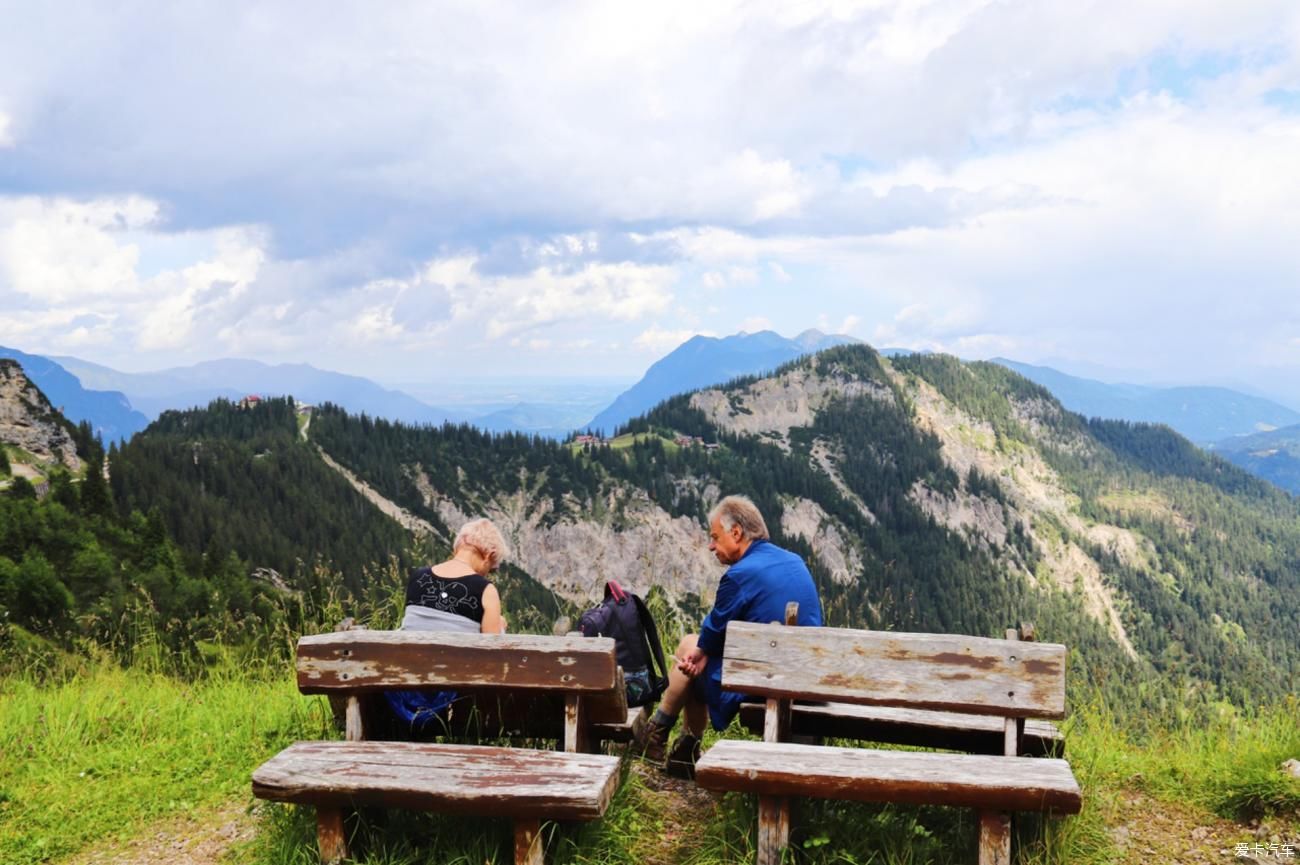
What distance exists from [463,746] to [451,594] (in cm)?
143

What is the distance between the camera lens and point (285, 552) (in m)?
116

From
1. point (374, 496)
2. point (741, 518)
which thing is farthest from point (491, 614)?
point (374, 496)

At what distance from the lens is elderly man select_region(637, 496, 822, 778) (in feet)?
20.9

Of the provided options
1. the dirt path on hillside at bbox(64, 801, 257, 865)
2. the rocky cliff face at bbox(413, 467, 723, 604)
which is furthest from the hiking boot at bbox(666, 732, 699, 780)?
the rocky cliff face at bbox(413, 467, 723, 604)

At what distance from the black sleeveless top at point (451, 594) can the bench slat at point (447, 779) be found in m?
1.27

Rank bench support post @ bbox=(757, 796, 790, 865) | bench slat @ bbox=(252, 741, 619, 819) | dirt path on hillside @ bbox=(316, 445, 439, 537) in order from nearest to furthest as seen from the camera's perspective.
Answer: bench slat @ bbox=(252, 741, 619, 819) → bench support post @ bbox=(757, 796, 790, 865) → dirt path on hillside @ bbox=(316, 445, 439, 537)

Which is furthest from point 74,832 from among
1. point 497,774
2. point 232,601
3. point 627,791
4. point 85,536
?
point 85,536

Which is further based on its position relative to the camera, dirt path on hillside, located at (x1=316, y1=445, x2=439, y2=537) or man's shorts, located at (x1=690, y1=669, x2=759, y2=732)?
dirt path on hillside, located at (x1=316, y1=445, x2=439, y2=537)

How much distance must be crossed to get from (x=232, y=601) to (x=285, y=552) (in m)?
52.3

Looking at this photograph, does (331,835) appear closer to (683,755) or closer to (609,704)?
(609,704)

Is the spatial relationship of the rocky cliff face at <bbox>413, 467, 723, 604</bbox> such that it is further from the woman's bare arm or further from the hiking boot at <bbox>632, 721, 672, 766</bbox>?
the woman's bare arm

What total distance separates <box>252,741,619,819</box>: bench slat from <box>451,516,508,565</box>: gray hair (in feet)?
5.65

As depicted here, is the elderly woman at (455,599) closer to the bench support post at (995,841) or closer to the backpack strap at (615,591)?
the backpack strap at (615,591)

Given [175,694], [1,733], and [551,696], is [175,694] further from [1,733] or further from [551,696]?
[551,696]
